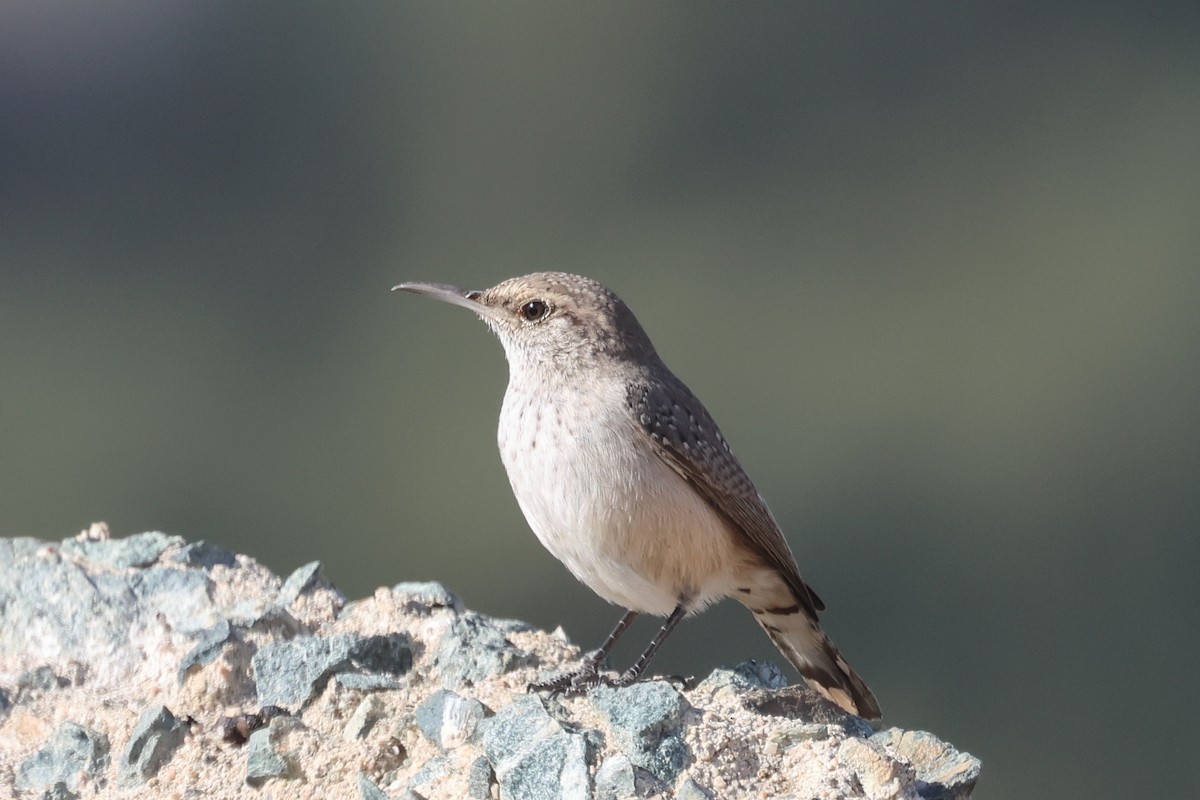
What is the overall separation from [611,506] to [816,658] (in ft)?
3.53

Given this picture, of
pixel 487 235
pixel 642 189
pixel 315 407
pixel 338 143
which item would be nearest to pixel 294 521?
pixel 315 407

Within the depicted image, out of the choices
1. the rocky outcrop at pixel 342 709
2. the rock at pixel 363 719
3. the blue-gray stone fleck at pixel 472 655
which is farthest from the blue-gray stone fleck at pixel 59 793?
the blue-gray stone fleck at pixel 472 655

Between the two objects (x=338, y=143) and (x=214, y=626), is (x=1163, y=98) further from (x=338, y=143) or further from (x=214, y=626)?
(x=214, y=626)

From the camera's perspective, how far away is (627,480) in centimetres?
575

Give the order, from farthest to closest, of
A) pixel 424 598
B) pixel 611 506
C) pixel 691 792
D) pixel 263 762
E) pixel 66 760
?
pixel 424 598 → pixel 611 506 → pixel 66 760 → pixel 263 762 → pixel 691 792

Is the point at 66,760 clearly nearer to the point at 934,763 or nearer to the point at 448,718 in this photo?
the point at 448,718

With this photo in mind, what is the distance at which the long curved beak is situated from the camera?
20.6 feet

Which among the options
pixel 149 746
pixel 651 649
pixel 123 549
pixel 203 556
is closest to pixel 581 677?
pixel 651 649

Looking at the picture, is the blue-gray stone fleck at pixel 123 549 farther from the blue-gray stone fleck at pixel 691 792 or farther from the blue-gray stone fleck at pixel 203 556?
the blue-gray stone fleck at pixel 691 792

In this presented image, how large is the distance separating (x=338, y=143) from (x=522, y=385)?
143 ft

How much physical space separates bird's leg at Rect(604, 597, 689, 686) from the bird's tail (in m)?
0.42

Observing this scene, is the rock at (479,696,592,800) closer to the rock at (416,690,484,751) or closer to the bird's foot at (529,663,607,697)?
the rock at (416,690,484,751)

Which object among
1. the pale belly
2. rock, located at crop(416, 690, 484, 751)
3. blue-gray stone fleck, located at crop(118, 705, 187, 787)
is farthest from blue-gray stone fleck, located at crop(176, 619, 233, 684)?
the pale belly

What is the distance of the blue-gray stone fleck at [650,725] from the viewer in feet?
14.7
